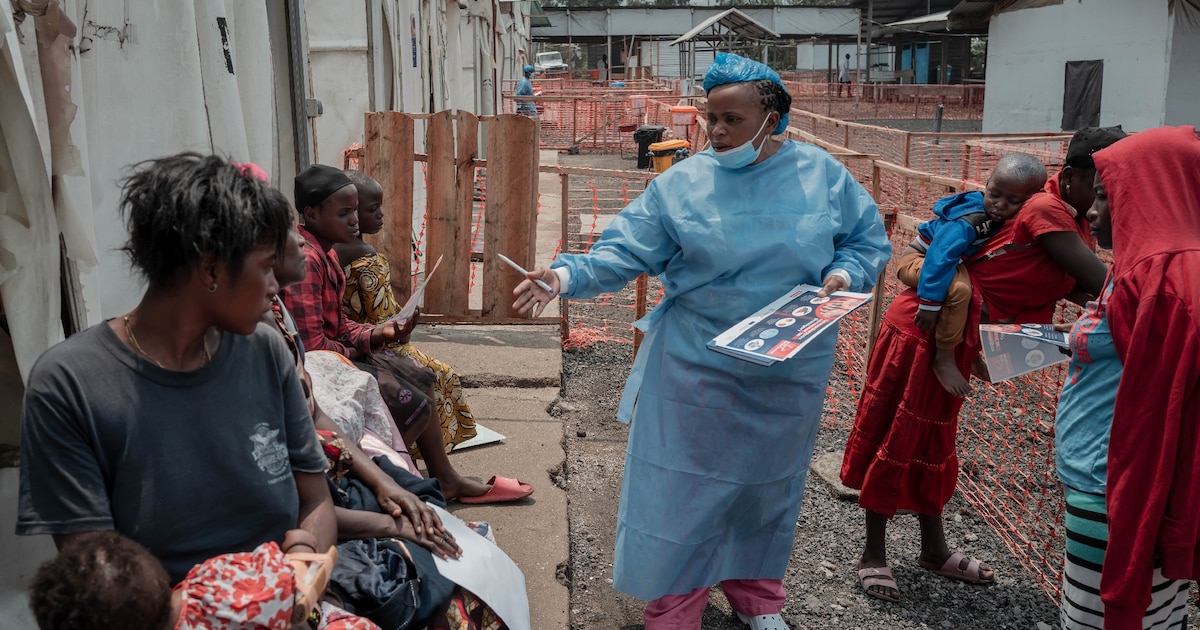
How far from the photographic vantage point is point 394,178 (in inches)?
258

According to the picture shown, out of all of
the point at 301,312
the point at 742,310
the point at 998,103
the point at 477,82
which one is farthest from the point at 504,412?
the point at 998,103

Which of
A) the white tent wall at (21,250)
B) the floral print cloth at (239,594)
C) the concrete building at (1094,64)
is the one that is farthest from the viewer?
the concrete building at (1094,64)

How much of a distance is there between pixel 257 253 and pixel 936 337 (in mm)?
2531

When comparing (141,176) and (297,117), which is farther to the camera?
(297,117)

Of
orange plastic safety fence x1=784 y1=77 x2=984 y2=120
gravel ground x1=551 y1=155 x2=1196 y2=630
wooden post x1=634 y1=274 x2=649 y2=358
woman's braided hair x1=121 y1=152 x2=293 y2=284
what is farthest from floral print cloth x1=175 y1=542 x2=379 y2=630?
orange plastic safety fence x1=784 y1=77 x2=984 y2=120

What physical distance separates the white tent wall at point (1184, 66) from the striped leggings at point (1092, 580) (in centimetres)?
1834

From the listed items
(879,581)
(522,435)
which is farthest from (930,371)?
(522,435)

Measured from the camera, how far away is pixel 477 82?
56.9 ft

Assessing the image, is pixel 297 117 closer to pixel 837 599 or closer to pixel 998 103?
pixel 837 599

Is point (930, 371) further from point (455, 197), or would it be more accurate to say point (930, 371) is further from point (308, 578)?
point (455, 197)

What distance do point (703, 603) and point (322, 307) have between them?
1.69 metres

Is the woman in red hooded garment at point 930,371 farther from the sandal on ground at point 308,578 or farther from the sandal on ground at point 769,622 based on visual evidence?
the sandal on ground at point 308,578

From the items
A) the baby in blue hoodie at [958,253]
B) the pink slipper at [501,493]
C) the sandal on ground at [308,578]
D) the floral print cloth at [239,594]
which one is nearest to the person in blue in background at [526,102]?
the pink slipper at [501,493]

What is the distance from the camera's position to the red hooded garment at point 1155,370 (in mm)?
2436
